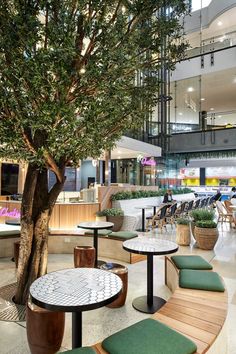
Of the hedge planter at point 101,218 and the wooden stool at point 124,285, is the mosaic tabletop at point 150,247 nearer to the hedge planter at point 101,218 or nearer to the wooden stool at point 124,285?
the wooden stool at point 124,285

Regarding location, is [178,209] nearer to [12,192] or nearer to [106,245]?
[106,245]

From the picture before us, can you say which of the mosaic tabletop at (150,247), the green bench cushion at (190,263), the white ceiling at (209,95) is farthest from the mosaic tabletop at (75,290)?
the white ceiling at (209,95)

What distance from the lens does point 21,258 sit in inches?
137

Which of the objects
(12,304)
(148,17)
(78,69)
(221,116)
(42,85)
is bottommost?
(12,304)

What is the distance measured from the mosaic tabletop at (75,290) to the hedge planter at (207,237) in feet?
13.0

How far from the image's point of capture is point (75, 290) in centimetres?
211

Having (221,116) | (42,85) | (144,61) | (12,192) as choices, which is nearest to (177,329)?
(42,85)

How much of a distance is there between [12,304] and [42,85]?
9.29ft

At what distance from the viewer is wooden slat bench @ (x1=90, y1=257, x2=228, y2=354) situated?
6.54 feet

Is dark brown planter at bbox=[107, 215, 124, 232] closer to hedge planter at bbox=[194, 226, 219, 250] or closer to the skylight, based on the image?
hedge planter at bbox=[194, 226, 219, 250]

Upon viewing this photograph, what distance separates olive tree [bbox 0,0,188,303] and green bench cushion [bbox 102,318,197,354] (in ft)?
5.93

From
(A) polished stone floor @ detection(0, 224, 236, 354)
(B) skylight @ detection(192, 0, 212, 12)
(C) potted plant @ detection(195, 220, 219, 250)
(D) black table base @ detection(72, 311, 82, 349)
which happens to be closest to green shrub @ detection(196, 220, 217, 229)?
(C) potted plant @ detection(195, 220, 219, 250)

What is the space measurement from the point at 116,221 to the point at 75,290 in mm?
6048

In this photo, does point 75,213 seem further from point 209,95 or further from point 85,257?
point 209,95
